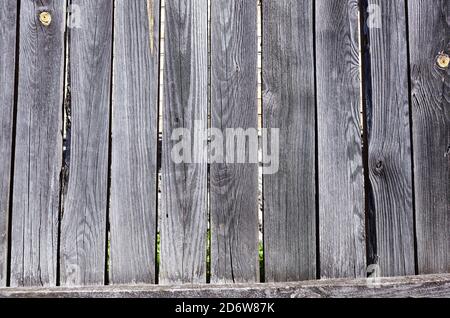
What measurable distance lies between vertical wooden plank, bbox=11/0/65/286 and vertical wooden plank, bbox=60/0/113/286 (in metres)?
0.06

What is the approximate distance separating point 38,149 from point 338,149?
1135 mm

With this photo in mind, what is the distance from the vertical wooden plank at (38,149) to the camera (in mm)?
1729

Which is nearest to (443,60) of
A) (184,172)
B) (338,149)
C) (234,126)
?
(338,149)

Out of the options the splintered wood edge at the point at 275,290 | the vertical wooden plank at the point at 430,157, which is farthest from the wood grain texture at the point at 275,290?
the vertical wooden plank at the point at 430,157

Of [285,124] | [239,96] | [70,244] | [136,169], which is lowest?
[70,244]

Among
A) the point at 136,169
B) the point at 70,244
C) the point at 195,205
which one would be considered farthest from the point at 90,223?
the point at 195,205

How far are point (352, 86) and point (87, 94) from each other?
3.30 feet

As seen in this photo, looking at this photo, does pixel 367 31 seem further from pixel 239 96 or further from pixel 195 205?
pixel 195 205

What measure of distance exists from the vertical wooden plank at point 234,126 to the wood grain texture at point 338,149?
258 millimetres

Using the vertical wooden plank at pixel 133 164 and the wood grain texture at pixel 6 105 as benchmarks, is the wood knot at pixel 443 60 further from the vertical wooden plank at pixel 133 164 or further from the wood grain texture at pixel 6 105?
the wood grain texture at pixel 6 105

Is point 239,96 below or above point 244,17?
below

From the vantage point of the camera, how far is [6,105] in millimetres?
1743

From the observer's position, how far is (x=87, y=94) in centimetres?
173

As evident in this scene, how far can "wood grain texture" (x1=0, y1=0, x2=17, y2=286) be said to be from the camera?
1.73 m
